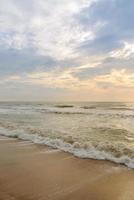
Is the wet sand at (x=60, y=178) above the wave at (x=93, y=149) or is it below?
below

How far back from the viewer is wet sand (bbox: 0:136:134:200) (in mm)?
4387

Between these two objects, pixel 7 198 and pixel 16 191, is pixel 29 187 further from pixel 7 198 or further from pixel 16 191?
pixel 7 198

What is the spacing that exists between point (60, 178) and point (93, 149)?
113 inches

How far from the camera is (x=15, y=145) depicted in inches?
352

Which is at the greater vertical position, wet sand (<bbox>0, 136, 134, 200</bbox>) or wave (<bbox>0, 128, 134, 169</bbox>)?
wave (<bbox>0, 128, 134, 169</bbox>)

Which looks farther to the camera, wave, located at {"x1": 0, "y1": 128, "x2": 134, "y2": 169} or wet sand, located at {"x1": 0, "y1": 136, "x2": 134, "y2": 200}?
wave, located at {"x1": 0, "y1": 128, "x2": 134, "y2": 169}

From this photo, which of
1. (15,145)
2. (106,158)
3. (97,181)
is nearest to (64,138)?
(15,145)

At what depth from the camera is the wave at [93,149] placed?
275 inches

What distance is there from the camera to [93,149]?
314 inches

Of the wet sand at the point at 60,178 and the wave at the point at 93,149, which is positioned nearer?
the wet sand at the point at 60,178

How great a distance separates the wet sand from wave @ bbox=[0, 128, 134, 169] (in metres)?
0.39

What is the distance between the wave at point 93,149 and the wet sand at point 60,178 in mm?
389

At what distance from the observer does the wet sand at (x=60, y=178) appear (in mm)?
4387

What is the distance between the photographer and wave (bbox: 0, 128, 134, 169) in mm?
6984
